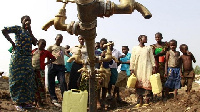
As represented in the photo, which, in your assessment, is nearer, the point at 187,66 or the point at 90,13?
the point at 90,13

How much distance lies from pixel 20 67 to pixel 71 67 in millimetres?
1471

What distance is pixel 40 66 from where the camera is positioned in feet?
19.9

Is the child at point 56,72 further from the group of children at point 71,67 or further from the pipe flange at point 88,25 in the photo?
the pipe flange at point 88,25

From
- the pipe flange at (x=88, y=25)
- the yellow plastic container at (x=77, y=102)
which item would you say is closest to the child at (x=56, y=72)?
the yellow plastic container at (x=77, y=102)

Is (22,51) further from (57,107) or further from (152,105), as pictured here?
(152,105)

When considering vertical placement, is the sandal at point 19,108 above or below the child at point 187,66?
below

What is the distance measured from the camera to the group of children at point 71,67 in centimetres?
507

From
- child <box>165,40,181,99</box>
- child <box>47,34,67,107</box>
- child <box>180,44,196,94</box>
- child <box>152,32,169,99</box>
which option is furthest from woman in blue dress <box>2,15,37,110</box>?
child <box>180,44,196,94</box>

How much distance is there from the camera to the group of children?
507cm

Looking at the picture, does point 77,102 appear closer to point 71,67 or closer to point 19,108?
point 19,108

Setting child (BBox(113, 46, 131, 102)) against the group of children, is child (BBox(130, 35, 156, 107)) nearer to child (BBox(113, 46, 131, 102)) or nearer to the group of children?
the group of children

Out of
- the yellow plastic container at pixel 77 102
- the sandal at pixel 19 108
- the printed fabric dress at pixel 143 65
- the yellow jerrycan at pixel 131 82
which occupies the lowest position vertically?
the sandal at pixel 19 108

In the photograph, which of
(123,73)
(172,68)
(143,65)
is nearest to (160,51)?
(172,68)

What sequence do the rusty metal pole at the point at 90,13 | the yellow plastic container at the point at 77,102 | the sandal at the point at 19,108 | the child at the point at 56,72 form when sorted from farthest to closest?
the child at the point at 56,72 < the sandal at the point at 19,108 < the yellow plastic container at the point at 77,102 < the rusty metal pole at the point at 90,13
